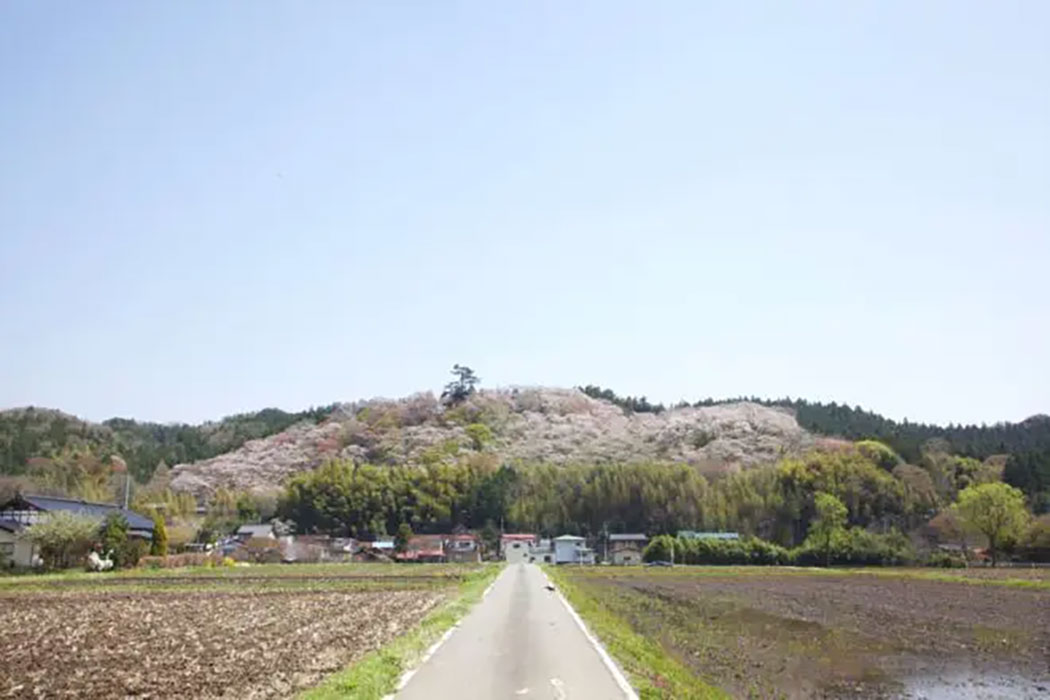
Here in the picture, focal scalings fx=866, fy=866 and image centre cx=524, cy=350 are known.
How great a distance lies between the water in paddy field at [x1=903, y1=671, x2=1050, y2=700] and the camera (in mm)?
14047

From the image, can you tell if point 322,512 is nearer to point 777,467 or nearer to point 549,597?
point 777,467

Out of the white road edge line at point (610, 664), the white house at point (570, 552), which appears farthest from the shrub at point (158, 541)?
the white road edge line at point (610, 664)

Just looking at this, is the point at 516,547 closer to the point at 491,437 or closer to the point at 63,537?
the point at 491,437

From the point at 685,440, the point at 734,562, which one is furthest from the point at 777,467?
the point at 685,440

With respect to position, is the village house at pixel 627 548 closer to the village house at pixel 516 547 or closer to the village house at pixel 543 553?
the village house at pixel 543 553

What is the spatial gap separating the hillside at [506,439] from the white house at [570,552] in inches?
806

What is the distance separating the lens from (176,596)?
33.1m

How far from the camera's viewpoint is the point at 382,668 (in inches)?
511

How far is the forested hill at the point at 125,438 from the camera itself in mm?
100000

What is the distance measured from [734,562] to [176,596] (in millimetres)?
53886

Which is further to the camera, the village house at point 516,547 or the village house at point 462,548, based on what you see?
the village house at point 516,547

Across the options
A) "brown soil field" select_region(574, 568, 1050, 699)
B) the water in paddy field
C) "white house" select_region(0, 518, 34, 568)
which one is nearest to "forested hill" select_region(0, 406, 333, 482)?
"white house" select_region(0, 518, 34, 568)

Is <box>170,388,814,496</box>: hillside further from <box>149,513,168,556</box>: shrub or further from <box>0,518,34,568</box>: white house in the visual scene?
<box>0,518,34,568</box>: white house

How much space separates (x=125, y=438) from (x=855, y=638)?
131 meters
